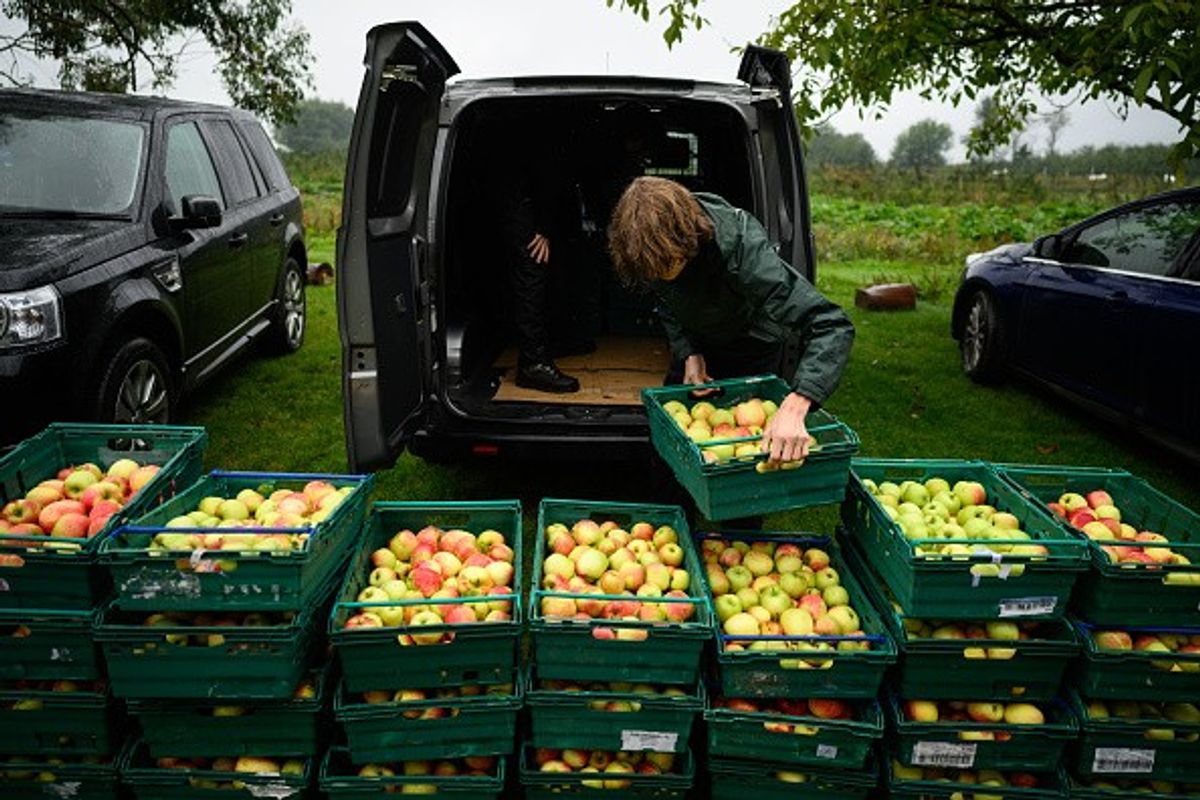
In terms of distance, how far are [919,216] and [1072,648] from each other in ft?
73.2

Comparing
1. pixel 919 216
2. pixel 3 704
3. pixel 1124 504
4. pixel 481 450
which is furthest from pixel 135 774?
pixel 919 216

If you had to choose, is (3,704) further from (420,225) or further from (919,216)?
(919,216)

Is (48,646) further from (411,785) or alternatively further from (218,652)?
(411,785)

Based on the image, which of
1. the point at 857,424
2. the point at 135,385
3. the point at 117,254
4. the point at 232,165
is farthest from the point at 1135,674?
the point at 232,165

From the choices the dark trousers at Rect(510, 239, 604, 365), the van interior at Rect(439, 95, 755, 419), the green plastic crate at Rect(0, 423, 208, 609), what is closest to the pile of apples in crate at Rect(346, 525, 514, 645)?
the green plastic crate at Rect(0, 423, 208, 609)

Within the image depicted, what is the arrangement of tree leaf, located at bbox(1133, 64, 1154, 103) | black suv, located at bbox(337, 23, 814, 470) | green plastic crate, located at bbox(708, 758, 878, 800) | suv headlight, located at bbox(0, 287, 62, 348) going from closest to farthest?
green plastic crate, located at bbox(708, 758, 878, 800)
black suv, located at bbox(337, 23, 814, 470)
tree leaf, located at bbox(1133, 64, 1154, 103)
suv headlight, located at bbox(0, 287, 62, 348)

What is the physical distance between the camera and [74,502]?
2.92 m

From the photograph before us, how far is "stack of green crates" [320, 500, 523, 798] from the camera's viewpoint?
2514 millimetres

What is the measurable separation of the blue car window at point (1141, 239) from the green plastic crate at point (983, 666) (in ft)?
12.6

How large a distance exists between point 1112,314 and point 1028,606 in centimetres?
399

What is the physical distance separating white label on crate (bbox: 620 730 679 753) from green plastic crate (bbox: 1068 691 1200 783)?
1308 mm

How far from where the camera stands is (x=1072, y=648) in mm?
2596

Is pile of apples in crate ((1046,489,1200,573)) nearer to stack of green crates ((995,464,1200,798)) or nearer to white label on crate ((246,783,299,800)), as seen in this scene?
stack of green crates ((995,464,1200,798))

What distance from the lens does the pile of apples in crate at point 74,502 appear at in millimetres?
2777
